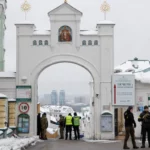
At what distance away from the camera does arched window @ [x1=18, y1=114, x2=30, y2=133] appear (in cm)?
2959

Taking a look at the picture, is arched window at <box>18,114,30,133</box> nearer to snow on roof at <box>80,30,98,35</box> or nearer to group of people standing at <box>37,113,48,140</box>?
group of people standing at <box>37,113,48,140</box>

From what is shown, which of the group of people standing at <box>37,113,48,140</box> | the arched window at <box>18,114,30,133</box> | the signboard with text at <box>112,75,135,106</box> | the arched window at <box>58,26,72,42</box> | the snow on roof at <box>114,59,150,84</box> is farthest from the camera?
the snow on roof at <box>114,59,150,84</box>

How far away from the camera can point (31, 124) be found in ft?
98.0

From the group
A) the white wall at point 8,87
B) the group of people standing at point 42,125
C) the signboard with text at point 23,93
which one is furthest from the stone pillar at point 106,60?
the white wall at point 8,87

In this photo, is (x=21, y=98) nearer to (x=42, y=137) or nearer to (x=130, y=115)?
(x=42, y=137)

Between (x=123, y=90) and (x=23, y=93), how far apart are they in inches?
265

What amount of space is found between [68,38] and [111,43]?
9.65 feet

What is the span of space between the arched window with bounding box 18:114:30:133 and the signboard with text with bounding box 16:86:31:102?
108 centimetres

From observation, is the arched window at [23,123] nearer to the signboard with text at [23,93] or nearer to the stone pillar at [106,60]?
the signboard with text at [23,93]

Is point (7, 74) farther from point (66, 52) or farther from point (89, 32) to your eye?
point (89, 32)

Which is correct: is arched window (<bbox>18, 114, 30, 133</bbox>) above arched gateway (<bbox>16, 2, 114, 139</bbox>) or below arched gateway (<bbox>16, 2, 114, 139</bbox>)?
below

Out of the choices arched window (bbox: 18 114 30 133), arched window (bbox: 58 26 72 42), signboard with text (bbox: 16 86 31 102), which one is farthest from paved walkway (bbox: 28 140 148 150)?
arched window (bbox: 58 26 72 42)

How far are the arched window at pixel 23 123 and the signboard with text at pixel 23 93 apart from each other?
108 cm

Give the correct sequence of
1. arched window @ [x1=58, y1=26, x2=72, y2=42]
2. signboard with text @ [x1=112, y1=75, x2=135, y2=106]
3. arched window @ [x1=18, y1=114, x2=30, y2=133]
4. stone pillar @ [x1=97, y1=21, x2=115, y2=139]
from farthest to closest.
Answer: arched window @ [x1=58, y1=26, x2=72, y2=42] → stone pillar @ [x1=97, y1=21, x2=115, y2=139] → signboard with text @ [x1=112, y1=75, x2=135, y2=106] → arched window @ [x1=18, y1=114, x2=30, y2=133]
